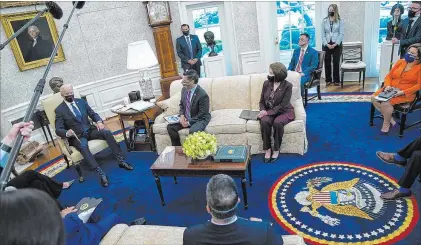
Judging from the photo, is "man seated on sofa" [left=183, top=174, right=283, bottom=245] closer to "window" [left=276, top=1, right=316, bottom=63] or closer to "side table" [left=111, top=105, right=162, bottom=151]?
"side table" [left=111, top=105, right=162, bottom=151]

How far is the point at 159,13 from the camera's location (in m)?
6.72

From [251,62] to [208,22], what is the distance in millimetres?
1321

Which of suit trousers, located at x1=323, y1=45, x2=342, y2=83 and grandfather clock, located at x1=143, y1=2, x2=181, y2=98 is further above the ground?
grandfather clock, located at x1=143, y1=2, x2=181, y2=98

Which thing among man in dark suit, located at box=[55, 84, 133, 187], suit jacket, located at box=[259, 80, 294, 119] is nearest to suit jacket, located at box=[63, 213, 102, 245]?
man in dark suit, located at box=[55, 84, 133, 187]

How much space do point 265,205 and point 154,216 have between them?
3.69ft

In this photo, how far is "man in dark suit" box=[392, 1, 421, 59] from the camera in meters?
5.19

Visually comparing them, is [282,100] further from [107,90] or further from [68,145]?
[107,90]

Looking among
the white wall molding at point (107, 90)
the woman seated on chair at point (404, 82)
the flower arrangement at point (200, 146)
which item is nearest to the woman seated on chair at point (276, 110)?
the flower arrangement at point (200, 146)

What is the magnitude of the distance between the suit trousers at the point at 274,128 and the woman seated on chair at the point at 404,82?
4.42 feet

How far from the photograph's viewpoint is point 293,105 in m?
4.36

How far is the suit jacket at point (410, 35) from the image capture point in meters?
5.18

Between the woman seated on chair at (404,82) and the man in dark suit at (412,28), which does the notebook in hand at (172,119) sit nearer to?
the woman seated on chair at (404,82)

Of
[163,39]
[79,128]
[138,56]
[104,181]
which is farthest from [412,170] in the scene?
[163,39]

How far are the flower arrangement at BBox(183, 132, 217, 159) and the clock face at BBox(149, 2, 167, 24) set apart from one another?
4.19m
